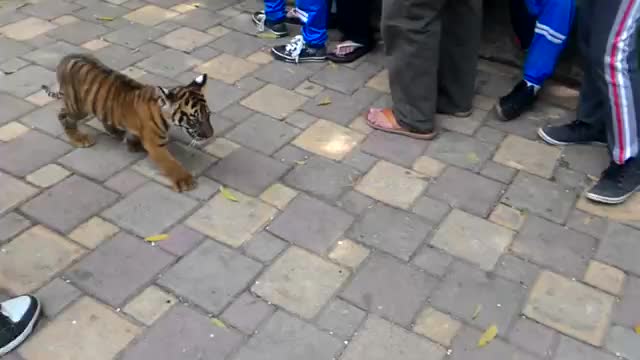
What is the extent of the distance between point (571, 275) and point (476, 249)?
1.36 feet

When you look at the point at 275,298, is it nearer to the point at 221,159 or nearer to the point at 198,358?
the point at 198,358

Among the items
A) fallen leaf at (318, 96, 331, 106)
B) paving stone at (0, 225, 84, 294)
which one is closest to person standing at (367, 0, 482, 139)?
fallen leaf at (318, 96, 331, 106)

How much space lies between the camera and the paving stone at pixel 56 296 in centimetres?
265

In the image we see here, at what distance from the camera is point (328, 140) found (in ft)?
12.1

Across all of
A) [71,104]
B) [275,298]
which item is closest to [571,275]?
[275,298]

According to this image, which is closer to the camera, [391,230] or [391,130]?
[391,230]

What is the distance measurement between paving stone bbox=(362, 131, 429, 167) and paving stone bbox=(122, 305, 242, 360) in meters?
1.42

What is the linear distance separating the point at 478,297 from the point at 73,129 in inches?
88.8

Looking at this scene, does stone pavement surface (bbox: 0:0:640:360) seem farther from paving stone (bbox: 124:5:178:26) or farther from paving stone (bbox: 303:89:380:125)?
paving stone (bbox: 124:5:178:26)

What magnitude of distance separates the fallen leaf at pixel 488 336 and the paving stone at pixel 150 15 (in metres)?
3.40

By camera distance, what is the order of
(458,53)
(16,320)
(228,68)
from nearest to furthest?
(16,320), (458,53), (228,68)

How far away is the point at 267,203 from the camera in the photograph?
323 cm

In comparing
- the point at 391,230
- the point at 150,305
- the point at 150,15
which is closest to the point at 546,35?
the point at 391,230

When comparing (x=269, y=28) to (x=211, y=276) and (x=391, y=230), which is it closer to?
(x=391, y=230)
